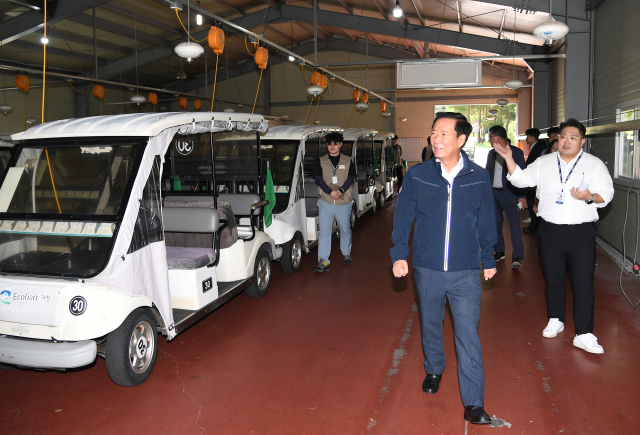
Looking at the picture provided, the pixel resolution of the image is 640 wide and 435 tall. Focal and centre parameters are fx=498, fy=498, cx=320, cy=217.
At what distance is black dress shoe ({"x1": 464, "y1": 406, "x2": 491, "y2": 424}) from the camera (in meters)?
2.87

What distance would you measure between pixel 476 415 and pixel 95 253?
2.68 m

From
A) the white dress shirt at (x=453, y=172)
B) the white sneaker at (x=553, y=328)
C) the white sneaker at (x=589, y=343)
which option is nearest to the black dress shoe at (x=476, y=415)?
the white dress shirt at (x=453, y=172)

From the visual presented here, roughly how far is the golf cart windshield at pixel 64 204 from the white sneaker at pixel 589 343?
362 cm

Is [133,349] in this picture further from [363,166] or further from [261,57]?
[363,166]

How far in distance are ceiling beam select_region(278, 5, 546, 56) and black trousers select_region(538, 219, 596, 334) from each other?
1225cm

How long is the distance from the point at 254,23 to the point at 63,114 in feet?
29.3

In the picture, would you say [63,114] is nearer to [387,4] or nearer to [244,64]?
[244,64]

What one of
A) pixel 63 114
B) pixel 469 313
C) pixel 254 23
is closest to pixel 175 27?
pixel 254 23

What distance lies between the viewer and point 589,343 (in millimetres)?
3918

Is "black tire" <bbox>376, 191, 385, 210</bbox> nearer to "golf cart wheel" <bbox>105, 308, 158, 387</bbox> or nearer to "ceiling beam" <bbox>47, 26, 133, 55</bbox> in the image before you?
"golf cart wheel" <bbox>105, 308, 158, 387</bbox>

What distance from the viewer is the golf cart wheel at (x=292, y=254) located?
634 cm

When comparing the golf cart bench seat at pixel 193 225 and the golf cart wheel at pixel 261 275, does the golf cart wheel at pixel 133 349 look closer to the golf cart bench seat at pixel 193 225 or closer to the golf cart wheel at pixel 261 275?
the golf cart bench seat at pixel 193 225

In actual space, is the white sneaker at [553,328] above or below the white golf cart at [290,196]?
below

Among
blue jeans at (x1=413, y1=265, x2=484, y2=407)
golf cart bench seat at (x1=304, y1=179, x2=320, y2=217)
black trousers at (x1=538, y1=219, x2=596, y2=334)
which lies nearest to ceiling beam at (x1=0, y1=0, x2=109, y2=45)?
golf cart bench seat at (x1=304, y1=179, x2=320, y2=217)
